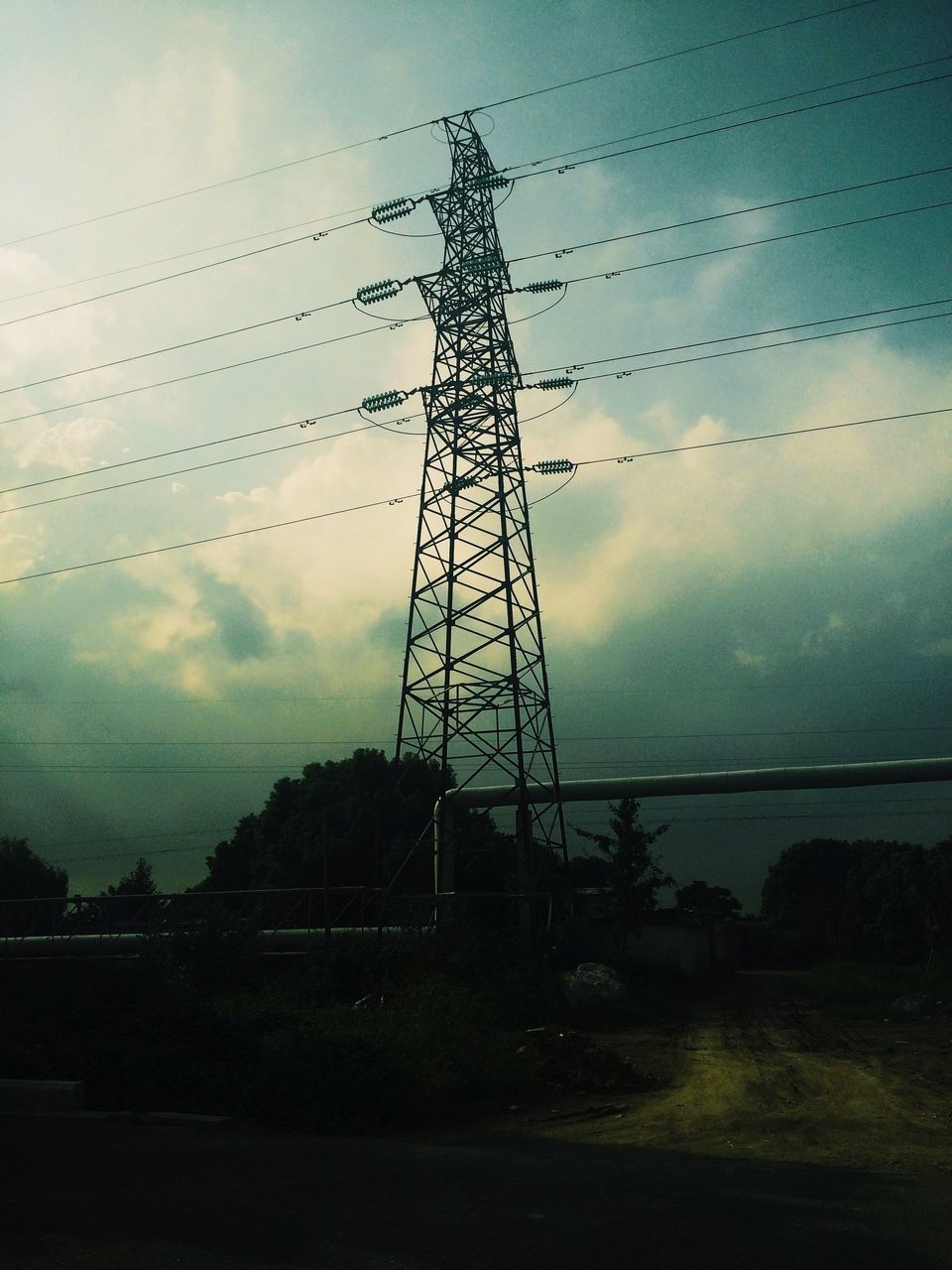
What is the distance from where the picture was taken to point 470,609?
83.1 feet

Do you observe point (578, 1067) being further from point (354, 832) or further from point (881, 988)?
point (354, 832)

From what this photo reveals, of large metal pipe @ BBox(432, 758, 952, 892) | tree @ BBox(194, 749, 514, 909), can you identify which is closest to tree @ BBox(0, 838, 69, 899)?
tree @ BBox(194, 749, 514, 909)

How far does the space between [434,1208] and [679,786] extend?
28902 millimetres

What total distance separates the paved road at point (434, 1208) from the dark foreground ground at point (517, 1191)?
23mm

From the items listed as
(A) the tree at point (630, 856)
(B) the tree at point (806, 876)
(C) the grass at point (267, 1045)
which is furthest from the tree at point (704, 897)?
(C) the grass at point (267, 1045)

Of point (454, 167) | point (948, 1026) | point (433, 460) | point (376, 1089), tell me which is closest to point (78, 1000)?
point (376, 1089)

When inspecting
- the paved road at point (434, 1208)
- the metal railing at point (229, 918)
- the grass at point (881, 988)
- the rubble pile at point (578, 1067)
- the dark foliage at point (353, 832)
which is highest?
the dark foliage at point (353, 832)

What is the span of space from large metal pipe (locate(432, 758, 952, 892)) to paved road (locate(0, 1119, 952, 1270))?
Answer: 20.9 meters

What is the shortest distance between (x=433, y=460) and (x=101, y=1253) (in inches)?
869

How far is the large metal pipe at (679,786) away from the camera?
3136 centimetres

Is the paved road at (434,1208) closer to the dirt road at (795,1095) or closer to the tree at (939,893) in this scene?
the dirt road at (795,1095)

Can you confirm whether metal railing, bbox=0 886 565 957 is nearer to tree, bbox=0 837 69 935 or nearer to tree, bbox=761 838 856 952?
tree, bbox=0 837 69 935

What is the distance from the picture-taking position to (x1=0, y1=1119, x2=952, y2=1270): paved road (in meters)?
6.14

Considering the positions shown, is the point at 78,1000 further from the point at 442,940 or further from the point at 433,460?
the point at 433,460
